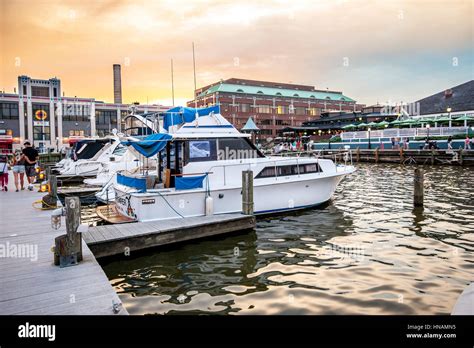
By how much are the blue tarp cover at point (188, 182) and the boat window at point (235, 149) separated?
1907 millimetres

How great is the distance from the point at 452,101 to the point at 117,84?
7515cm

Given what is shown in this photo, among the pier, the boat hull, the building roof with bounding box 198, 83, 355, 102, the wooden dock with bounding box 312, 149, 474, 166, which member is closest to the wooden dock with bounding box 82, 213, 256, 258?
the boat hull

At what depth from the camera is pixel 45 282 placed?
6941mm

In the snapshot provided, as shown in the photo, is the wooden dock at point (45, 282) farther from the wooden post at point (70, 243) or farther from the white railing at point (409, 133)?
the white railing at point (409, 133)

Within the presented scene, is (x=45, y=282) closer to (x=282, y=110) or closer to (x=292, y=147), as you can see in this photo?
(x=292, y=147)

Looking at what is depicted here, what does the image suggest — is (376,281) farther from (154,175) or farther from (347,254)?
(154,175)

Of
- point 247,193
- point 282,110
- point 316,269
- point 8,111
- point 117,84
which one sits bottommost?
point 316,269

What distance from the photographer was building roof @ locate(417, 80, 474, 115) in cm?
5453

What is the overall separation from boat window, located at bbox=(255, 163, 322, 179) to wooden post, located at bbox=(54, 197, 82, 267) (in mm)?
7674

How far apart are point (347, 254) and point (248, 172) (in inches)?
168

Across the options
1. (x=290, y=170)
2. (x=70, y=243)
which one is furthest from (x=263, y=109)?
(x=70, y=243)

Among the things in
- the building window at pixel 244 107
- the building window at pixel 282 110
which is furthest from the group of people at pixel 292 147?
the building window at pixel 282 110
